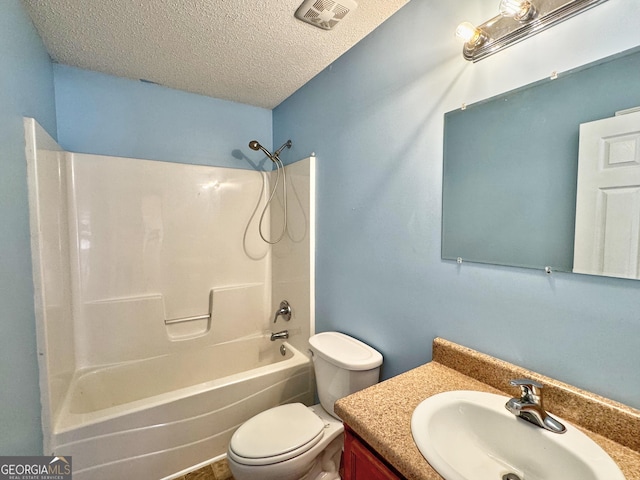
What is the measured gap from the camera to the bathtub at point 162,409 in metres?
1.29

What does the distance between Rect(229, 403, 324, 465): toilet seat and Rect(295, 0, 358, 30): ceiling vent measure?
1.97 metres

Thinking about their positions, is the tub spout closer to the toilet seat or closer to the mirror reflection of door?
the toilet seat

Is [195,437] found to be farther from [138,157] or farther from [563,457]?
[138,157]

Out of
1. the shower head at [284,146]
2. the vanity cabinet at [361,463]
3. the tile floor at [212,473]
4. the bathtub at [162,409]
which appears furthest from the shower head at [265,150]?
the tile floor at [212,473]

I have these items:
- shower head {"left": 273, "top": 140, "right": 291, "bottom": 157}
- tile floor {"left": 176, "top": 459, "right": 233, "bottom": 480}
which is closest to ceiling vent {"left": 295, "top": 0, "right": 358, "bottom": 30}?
shower head {"left": 273, "top": 140, "right": 291, "bottom": 157}

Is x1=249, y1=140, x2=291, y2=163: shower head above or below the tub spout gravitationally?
above

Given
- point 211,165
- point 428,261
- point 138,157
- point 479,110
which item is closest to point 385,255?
point 428,261

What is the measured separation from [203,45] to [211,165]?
2.90ft

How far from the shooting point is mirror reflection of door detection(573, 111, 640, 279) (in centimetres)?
66

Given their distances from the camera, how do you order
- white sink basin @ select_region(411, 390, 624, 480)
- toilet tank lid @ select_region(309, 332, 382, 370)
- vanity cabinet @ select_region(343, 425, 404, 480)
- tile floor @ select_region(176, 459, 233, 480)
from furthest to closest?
tile floor @ select_region(176, 459, 233, 480), toilet tank lid @ select_region(309, 332, 382, 370), vanity cabinet @ select_region(343, 425, 404, 480), white sink basin @ select_region(411, 390, 624, 480)

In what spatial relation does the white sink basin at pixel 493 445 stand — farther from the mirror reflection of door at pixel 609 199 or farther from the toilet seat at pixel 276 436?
the toilet seat at pixel 276 436

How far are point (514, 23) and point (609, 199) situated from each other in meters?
0.60

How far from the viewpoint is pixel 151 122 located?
1968mm

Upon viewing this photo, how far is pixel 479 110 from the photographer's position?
968 mm
